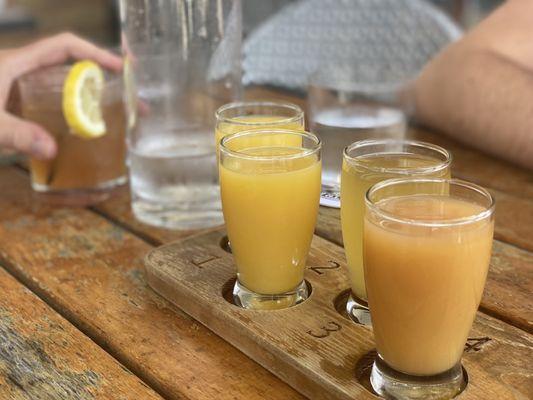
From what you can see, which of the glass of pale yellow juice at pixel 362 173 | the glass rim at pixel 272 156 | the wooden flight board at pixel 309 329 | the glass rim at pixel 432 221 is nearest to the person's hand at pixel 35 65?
the wooden flight board at pixel 309 329

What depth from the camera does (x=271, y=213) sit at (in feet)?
2.66

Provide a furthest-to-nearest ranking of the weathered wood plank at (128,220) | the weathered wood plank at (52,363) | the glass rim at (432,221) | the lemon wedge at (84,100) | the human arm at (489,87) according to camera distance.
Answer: the human arm at (489,87)
the lemon wedge at (84,100)
the weathered wood plank at (128,220)
the weathered wood plank at (52,363)
the glass rim at (432,221)

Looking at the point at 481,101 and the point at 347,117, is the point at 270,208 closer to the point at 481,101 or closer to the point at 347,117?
the point at 347,117

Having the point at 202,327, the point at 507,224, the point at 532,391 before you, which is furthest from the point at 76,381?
the point at 507,224

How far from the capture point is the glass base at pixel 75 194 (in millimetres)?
1248

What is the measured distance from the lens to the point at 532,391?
696 millimetres

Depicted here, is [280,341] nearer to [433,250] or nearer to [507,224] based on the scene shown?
[433,250]

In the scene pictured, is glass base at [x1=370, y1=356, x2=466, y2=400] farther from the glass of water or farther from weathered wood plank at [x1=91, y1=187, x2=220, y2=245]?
weathered wood plank at [x1=91, y1=187, x2=220, y2=245]

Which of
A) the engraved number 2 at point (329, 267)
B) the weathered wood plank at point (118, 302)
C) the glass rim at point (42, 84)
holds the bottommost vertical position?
the weathered wood plank at point (118, 302)

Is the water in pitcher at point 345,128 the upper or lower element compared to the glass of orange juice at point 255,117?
lower

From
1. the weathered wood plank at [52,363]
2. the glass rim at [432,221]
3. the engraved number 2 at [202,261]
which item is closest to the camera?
the glass rim at [432,221]

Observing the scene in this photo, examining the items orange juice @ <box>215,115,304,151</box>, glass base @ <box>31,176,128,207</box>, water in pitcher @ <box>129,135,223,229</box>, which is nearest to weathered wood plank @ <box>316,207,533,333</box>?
orange juice @ <box>215,115,304,151</box>

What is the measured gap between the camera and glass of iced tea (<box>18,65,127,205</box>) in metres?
1.25

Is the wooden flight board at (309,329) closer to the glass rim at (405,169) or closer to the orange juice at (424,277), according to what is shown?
the orange juice at (424,277)
